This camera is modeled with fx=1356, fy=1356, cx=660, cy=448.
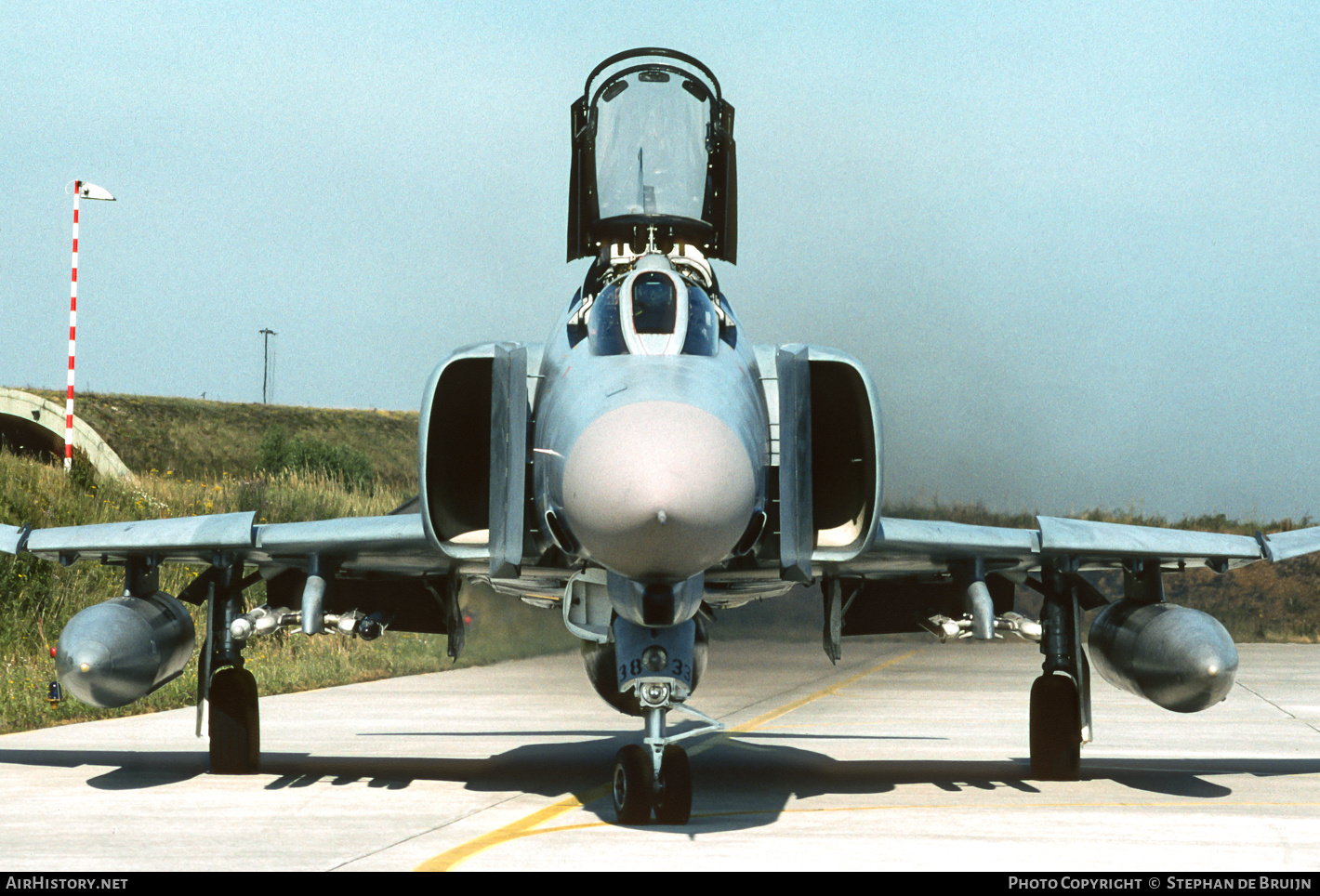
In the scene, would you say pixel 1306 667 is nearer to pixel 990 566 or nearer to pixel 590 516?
pixel 990 566

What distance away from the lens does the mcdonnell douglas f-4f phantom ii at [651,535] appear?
5949 millimetres

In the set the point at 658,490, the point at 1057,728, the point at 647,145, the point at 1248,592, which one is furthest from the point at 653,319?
the point at 1248,592

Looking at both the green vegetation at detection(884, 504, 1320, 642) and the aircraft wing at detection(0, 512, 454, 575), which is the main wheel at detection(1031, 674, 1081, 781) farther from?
the green vegetation at detection(884, 504, 1320, 642)

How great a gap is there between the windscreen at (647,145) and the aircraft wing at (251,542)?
2.53 m

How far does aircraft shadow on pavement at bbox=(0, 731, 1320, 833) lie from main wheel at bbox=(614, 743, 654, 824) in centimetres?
55

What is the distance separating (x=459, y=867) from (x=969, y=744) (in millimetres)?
7197

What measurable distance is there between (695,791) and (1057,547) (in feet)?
9.81

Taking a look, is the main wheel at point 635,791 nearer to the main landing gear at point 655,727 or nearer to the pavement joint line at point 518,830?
the main landing gear at point 655,727

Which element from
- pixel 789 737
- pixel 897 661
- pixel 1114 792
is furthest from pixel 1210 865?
pixel 897 661

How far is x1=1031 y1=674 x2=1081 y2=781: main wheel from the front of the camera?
957cm

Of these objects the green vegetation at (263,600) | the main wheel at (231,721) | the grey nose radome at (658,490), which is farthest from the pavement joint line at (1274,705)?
the grey nose radome at (658,490)

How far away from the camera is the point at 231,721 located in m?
9.82

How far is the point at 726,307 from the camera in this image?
25.5 ft

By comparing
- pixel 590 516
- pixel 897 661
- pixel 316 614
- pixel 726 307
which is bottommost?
pixel 897 661
